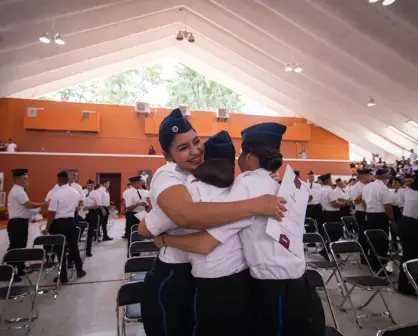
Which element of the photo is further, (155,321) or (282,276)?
(155,321)

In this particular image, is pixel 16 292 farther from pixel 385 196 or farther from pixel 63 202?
pixel 385 196

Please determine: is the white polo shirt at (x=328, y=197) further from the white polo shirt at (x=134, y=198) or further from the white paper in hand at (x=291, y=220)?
the white paper in hand at (x=291, y=220)

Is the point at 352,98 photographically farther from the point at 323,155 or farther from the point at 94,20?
the point at 94,20

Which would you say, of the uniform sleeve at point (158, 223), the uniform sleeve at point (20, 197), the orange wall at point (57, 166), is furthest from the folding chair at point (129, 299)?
the orange wall at point (57, 166)

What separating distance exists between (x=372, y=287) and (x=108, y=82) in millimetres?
19962

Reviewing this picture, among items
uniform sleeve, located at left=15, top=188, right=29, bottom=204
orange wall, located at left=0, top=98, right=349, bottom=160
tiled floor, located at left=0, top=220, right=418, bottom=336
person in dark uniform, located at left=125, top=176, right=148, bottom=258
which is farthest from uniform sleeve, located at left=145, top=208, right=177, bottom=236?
orange wall, located at left=0, top=98, right=349, bottom=160

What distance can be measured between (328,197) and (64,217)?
5186 millimetres

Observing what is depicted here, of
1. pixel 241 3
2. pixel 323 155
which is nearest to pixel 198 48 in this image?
pixel 241 3

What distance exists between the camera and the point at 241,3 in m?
7.86

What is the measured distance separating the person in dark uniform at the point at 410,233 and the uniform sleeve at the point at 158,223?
12.5 ft

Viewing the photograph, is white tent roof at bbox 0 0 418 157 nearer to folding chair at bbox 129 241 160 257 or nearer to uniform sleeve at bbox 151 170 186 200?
folding chair at bbox 129 241 160 257

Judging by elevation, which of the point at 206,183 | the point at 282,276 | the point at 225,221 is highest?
the point at 206,183

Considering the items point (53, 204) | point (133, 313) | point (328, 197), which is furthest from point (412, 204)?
point (53, 204)

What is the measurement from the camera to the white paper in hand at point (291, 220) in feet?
3.40
